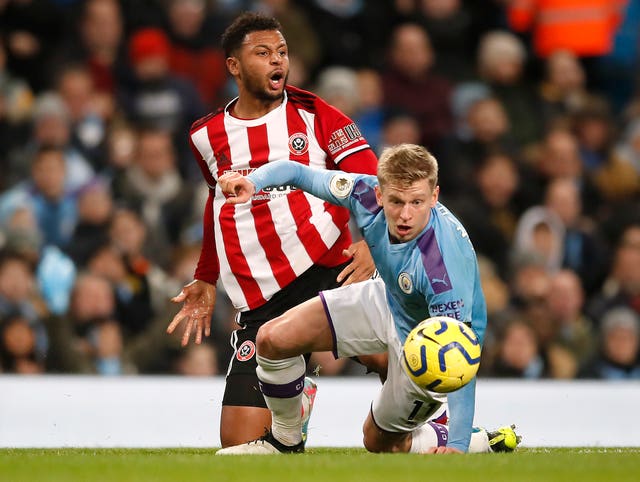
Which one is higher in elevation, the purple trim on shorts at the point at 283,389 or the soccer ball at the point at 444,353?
the soccer ball at the point at 444,353

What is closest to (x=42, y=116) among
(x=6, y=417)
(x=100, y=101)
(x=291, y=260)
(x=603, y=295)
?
(x=100, y=101)

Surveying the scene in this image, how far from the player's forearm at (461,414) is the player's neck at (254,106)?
189 centimetres

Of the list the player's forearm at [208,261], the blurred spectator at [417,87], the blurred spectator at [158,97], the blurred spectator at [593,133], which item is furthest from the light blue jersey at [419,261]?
the blurred spectator at [593,133]

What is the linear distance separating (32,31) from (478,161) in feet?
12.0

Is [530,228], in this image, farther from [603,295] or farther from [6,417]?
[6,417]

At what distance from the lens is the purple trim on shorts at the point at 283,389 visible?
529cm

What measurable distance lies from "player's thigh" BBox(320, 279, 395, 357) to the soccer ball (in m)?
0.63

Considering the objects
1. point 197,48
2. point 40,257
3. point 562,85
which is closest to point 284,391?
point 40,257

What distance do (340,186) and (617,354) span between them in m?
4.01

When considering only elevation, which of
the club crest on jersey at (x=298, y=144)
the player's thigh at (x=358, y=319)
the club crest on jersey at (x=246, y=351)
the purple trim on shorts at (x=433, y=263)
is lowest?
the club crest on jersey at (x=246, y=351)

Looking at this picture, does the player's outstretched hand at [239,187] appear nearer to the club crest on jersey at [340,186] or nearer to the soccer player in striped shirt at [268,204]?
the club crest on jersey at [340,186]

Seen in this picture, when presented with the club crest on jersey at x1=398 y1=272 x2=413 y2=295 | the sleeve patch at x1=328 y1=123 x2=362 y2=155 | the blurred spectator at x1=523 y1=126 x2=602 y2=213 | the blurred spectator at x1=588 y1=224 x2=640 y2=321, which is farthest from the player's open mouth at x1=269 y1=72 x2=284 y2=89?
the blurred spectator at x1=523 y1=126 x2=602 y2=213

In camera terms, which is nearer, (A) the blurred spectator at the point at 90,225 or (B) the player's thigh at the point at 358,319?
(B) the player's thigh at the point at 358,319

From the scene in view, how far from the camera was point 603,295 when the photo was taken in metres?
9.12
